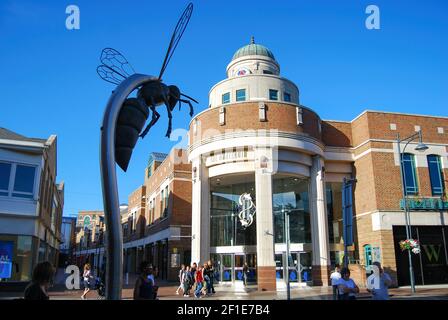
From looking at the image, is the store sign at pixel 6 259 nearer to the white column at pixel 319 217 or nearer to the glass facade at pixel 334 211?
the white column at pixel 319 217

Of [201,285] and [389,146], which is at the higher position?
[389,146]

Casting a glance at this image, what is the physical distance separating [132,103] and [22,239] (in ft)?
64.5

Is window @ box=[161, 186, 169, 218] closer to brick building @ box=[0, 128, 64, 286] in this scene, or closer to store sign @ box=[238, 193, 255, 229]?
store sign @ box=[238, 193, 255, 229]

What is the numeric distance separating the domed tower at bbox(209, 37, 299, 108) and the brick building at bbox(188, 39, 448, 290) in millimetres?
3287

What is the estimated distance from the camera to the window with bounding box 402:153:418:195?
2770 centimetres

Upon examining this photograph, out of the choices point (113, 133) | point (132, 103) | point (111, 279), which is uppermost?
point (132, 103)

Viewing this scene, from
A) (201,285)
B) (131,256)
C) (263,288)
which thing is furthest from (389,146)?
(131,256)

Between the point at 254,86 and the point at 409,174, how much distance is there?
13284 mm

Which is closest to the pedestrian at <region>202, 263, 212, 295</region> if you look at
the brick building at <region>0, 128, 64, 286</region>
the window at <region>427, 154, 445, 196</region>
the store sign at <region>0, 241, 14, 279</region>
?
the brick building at <region>0, 128, 64, 286</region>

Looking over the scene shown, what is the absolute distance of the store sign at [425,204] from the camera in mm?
26875

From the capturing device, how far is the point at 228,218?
96.1ft

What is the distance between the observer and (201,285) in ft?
68.0

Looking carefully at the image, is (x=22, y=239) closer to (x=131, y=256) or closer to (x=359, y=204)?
(x=359, y=204)

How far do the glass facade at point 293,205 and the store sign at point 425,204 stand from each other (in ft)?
21.6
